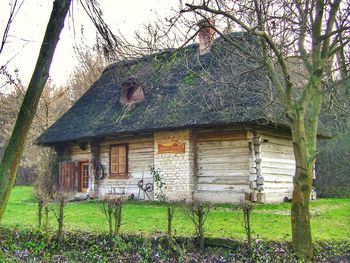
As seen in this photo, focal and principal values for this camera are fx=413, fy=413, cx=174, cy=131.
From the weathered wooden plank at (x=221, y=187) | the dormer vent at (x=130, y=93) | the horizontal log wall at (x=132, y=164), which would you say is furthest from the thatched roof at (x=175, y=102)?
the weathered wooden plank at (x=221, y=187)

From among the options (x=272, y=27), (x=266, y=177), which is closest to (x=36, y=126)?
(x=266, y=177)

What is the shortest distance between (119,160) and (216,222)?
823cm

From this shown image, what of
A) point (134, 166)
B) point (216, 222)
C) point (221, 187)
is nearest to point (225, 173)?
point (221, 187)

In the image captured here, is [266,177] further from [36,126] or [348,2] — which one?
[36,126]

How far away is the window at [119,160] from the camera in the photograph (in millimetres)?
17469

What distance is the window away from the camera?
688 inches

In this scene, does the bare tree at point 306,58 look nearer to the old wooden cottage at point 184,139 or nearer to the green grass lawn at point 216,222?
the green grass lawn at point 216,222

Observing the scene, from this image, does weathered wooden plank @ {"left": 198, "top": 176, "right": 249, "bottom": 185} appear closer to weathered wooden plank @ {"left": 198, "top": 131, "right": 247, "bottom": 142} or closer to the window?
weathered wooden plank @ {"left": 198, "top": 131, "right": 247, "bottom": 142}

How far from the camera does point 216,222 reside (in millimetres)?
10305

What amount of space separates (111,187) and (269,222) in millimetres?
8980

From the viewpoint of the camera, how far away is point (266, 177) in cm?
1488

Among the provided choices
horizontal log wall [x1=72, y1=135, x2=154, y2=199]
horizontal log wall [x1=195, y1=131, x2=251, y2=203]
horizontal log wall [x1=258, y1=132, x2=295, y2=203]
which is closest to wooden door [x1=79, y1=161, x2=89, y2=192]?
horizontal log wall [x1=72, y1=135, x2=154, y2=199]

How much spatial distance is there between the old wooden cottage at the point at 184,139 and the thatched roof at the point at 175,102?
0.16 feet

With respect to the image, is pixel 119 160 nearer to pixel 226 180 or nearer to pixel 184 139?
pixel 184 139
